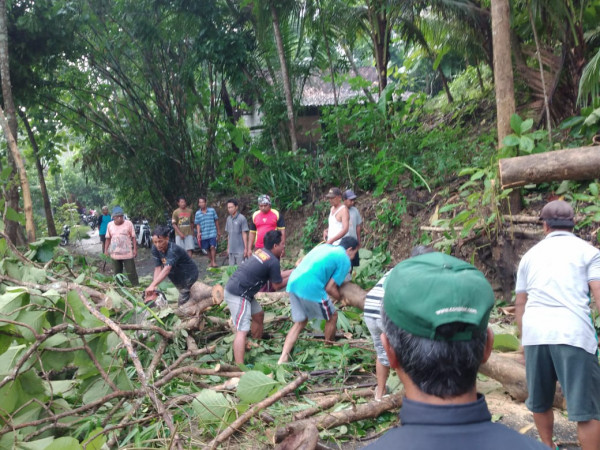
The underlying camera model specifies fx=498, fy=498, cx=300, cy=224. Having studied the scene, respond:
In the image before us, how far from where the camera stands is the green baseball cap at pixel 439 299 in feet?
4.03

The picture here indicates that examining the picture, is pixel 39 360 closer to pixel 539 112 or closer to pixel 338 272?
pixel 338 272

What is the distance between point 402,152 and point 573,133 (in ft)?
12.7

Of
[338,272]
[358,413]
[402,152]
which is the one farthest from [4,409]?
[402,152]

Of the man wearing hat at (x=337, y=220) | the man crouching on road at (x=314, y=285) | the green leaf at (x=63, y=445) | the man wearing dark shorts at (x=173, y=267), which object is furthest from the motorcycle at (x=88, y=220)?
the green leaf at (x=63, y=445)

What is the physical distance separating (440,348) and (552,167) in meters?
5.76

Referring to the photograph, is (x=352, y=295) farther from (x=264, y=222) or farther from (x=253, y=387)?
(x=264, y=222)

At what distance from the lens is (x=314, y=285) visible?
510 centimetres

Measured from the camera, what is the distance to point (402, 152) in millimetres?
10898

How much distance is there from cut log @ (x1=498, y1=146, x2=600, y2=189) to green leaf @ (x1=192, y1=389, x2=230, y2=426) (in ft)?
15.2

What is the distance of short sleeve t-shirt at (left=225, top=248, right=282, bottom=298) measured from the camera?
17.6 ft

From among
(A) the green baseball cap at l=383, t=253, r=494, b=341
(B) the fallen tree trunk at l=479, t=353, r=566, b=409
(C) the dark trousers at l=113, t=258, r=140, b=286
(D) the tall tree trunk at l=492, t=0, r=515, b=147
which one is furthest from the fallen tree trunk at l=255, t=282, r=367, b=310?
(A) the green baseball cap at l=383, t=253, r=494, b=341

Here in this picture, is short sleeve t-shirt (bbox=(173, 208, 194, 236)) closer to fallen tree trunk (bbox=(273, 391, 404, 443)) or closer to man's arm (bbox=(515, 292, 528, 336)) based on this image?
fallen tree trunk (bbox=(273, 391, 404, 443))

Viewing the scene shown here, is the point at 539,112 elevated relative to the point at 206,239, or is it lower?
elevated

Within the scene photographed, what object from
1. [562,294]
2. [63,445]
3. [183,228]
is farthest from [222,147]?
[63,445]
